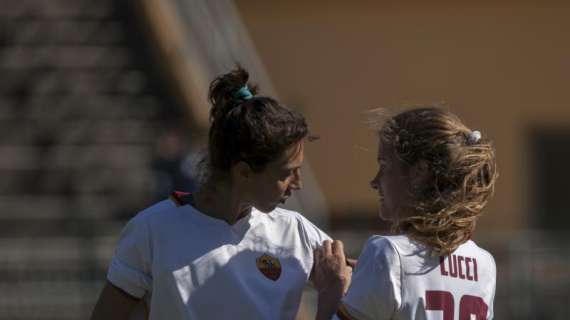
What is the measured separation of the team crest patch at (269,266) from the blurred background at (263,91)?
286 cm

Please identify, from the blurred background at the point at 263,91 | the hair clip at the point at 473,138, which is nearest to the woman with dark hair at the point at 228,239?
the hair clip at the point at 473,138

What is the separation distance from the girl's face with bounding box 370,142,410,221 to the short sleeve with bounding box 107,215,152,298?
2.04 feet

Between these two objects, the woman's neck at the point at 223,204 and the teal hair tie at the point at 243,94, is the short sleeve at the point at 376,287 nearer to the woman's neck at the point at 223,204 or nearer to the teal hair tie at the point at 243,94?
the woman's neck at the point at 223,204

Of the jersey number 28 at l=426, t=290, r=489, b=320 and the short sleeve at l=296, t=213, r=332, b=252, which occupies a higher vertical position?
the short sleeve at l=296, t=213, r=332, b=252

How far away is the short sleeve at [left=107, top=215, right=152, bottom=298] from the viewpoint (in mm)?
3715

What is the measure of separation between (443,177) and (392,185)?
0.45 ft

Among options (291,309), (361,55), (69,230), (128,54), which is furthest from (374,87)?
(291,309)

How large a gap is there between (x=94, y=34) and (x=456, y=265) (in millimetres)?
9867

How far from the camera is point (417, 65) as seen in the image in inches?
680

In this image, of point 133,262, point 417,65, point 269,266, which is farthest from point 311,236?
point 417,65

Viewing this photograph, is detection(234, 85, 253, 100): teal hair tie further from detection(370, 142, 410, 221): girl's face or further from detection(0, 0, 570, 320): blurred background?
detection(0, 0, 570, 320): blurred background

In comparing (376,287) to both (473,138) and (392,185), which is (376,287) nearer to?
(392,185)

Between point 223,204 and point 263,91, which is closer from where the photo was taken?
point 223,204

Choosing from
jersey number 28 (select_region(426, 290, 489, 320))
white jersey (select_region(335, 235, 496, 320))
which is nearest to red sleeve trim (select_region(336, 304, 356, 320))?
white jersey (select_region(335, 235, 496, 320))
